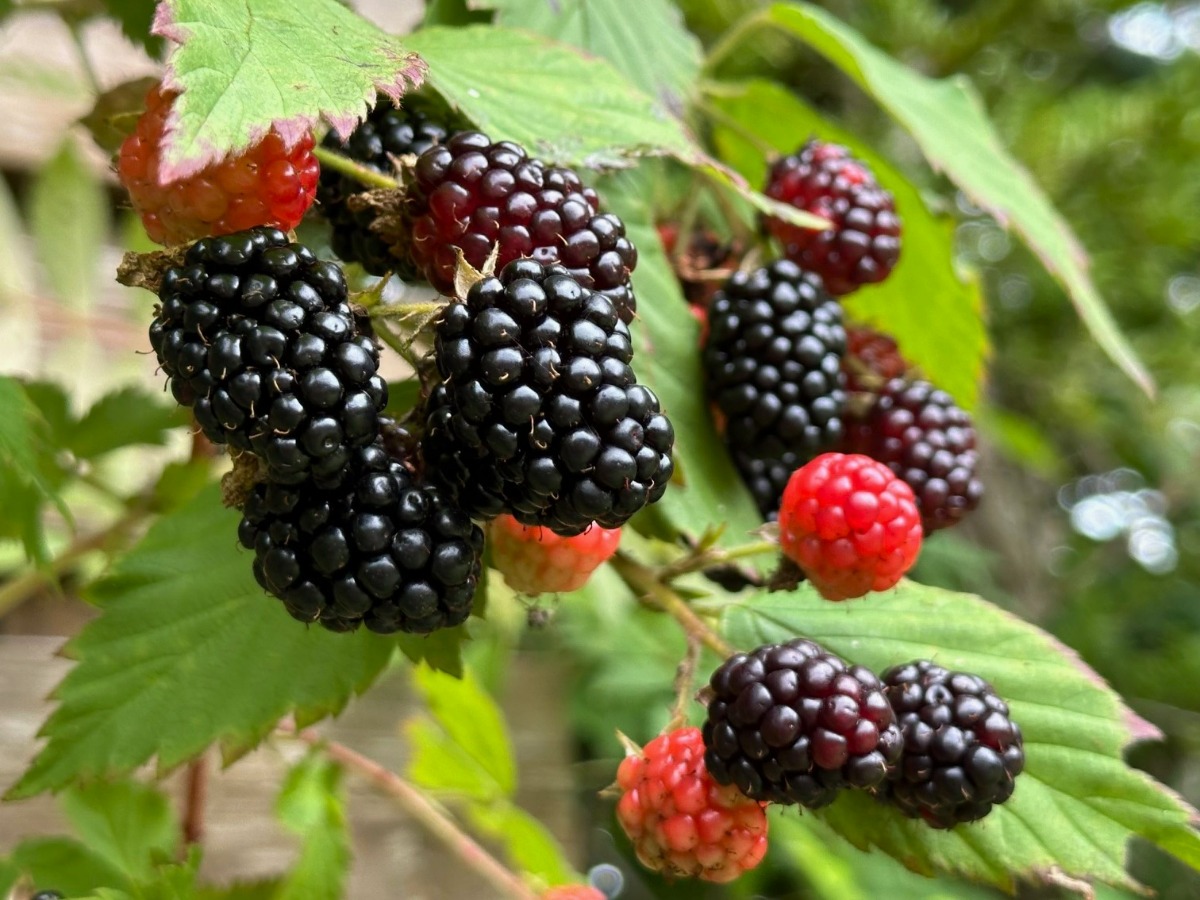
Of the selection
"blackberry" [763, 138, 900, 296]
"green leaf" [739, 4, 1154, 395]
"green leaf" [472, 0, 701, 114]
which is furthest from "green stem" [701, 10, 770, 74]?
"blackberry" [763, 138, 900, 296]

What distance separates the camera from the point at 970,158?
884 millimetres

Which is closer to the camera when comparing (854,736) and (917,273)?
(854,736)

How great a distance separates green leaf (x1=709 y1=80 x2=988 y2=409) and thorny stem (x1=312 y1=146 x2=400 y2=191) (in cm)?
45

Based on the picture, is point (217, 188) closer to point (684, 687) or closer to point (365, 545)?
point (365, 545)

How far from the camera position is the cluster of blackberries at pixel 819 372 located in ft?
2.14

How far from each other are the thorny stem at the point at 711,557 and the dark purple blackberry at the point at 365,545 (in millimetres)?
211

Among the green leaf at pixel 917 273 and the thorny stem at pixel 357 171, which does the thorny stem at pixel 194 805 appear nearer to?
the thorny stem at pixel 357 171

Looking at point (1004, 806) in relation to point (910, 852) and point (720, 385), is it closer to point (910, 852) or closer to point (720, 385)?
point (910, 852)

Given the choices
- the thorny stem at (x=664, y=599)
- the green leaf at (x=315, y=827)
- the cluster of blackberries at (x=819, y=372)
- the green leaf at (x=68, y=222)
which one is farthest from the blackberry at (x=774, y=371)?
the green leaf at (x=68, y=222)

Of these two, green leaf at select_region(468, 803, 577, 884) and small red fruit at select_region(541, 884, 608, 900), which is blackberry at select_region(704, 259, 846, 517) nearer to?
small red fruit at select_region(541, 884, 608, 900)

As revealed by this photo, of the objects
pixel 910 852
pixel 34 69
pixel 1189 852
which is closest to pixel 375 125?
pixel 910 852

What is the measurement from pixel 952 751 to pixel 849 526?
4.9 inches

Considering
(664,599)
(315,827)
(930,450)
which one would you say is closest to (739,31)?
(930,450)

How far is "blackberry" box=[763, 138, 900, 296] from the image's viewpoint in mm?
728
